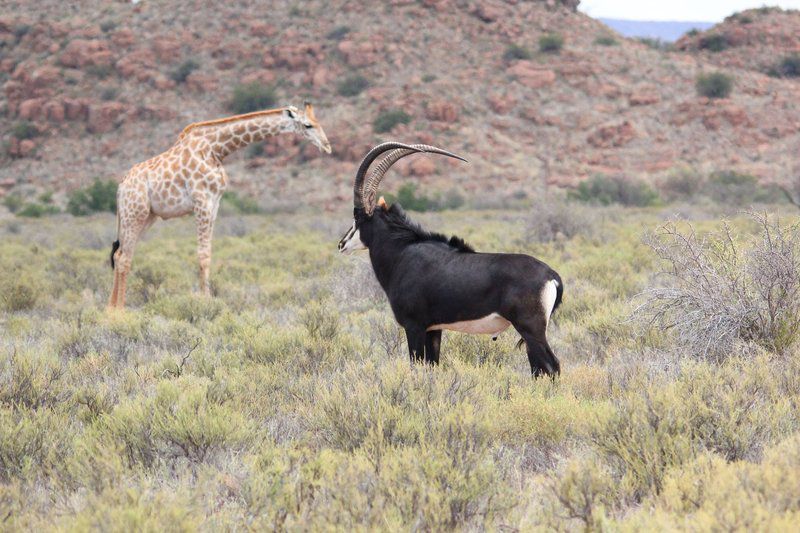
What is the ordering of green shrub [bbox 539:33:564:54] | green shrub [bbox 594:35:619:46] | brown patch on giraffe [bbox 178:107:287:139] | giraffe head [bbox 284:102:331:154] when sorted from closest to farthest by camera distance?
giraffe head [bbox 284:102:331:154] < brown patch on giraffe [bbox 178:107:287:139] < green shrub [bbox 539:33:564:54] < green shrub [bbox 594:35:619:46]

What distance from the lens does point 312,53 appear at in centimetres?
4659

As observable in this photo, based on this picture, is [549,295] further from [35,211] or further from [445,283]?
[35,211]

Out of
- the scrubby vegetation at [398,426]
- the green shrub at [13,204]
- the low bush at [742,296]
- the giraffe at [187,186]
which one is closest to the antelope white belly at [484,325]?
the scrubby vegetation at [398,426]

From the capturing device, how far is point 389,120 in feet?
133

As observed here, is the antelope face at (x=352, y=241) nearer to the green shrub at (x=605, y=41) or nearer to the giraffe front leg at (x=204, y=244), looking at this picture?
the giraffe front leg at (x=204, y=244)

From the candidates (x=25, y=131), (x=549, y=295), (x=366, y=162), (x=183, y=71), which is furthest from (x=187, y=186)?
(x=183, y=71)

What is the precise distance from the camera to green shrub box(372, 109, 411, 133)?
4044 cm

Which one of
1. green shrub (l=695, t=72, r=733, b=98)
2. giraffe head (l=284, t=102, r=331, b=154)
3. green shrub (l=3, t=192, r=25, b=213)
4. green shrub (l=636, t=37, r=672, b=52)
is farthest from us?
green shrub (l=636, t=37, r=672, b=52)

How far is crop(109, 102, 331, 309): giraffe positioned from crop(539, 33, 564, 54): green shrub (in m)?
42.2

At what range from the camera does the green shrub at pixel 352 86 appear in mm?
44334

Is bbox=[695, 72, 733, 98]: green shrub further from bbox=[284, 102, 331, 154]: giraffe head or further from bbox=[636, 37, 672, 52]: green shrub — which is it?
bbox=[284, 102, 331, 154]: giraffe head

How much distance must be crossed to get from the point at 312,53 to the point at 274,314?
40612 mm

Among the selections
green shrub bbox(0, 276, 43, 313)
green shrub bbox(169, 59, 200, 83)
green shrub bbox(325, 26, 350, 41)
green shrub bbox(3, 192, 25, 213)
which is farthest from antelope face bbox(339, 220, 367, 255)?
green shrub bbox(325, 26, 350, 41)

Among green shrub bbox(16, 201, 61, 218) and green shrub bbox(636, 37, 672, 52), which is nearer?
green shrub bbox(16, 201, 61, 218)
